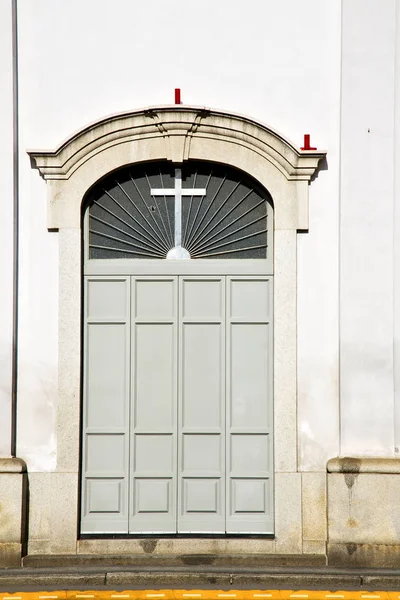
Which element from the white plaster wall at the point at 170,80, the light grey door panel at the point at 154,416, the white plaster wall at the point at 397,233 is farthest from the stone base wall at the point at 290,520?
the white plaster wall at the point at 170,80

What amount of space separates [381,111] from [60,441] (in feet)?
15.7

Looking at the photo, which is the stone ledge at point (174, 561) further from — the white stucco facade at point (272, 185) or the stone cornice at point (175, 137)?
the stone cornice at point (175, 137)

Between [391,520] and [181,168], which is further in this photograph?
[181,168]

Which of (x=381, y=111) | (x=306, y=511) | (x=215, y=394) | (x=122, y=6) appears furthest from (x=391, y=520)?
(x=122, y=6)

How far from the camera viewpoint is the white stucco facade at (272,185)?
9.70m

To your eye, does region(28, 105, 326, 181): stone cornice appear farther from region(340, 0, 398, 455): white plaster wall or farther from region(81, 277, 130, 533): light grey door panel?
region(81, 277, 130, 533): light grey door panel

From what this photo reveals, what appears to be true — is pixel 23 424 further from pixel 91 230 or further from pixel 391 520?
pixel 391 520

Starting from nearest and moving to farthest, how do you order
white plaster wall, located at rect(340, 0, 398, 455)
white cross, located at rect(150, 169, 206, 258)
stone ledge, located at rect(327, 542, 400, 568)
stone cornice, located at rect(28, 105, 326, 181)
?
1. stone ledge, located at rect(327, 542, 400, 568)
2. white plaster wall, located at rect(340, 0, 398, 455)
3. stone cornice, located at rect(28, 105, 326, 181)
4. white cross, located at rect(150, 169, 206, 258)

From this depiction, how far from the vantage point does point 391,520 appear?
9.48m

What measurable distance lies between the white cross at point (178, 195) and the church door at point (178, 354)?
11 mm

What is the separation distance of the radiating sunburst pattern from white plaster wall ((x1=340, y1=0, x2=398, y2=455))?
1046 millimetres

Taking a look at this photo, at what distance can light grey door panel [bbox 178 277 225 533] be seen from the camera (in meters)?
9.97

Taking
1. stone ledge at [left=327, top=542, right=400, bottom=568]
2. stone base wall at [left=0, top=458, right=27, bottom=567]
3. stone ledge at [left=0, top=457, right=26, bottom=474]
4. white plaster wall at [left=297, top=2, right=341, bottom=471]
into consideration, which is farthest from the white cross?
stone ledge at [left=327, top=542, right=400, bottom=568]

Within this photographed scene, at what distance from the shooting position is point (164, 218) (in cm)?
1020
